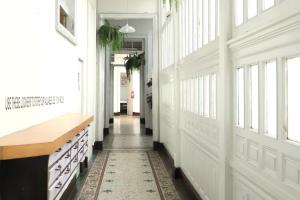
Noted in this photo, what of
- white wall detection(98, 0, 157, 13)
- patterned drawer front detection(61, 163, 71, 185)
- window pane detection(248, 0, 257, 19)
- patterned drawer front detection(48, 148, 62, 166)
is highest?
white wall detection(98, 0, 157, 13)

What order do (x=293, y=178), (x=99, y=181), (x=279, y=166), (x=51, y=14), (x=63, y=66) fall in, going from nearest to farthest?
(x=293, y=178)
(x=279, y=166)
(x=51, y=14)
(x=63, y=66)
(x=99, y=181)

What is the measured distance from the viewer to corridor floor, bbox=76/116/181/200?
4.45 meters

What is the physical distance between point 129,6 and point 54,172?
21.5 ft

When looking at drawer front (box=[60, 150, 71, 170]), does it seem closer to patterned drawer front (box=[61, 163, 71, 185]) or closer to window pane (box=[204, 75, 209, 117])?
patterned drawer front (box=[61, 163, 71, 185])

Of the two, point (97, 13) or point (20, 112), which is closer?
point (20, 112)

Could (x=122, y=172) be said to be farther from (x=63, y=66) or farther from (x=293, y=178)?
(x=293, y=178)

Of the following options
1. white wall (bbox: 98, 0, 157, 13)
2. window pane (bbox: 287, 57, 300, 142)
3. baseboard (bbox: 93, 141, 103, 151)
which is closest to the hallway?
window pane (bbox: 287, 57, 300, 142)

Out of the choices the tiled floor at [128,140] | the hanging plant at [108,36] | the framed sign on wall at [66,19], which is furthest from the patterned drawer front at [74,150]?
the hanging plant at [108,36]

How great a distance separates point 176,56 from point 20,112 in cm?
323

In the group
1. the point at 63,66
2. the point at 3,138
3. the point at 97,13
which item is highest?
the point at 97,13

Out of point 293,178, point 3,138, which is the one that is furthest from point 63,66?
point 293,178

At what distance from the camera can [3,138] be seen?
2.19 meters

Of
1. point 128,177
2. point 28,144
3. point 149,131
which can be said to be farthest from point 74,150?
point 149,131

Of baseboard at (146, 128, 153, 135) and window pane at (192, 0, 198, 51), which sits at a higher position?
window pane at (192, 0, 198, 51)
